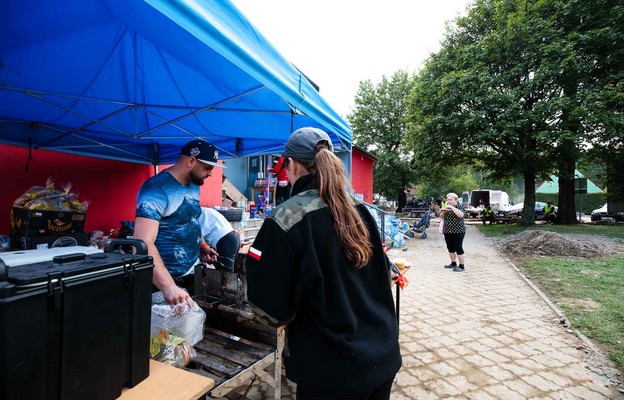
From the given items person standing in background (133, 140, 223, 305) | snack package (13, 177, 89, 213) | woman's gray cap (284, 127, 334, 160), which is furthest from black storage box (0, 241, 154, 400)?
snack package (13, 177, 89, 213)

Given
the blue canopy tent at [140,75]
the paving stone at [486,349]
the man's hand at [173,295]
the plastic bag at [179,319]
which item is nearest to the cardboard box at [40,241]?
the blue canopy tent at [140,75]

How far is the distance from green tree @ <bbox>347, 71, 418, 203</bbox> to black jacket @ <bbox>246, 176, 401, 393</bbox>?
92.3 feet

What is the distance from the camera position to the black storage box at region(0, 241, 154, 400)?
0.83 meters

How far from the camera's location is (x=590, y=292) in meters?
5.57

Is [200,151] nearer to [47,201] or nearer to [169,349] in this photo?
[169,349]

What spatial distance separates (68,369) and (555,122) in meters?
17.6

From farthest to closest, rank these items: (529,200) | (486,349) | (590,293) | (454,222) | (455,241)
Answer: (529,200), (455,241), (454,222), (590,293), (486,349)

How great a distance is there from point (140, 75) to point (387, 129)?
2887 centimetres

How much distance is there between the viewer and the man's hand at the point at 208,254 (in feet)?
9.73

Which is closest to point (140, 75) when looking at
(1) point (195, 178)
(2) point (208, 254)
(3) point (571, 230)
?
(1) point (195, 178)

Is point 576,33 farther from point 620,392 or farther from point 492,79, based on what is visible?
point 620,392

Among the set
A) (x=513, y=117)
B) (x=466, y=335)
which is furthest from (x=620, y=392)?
(x=513, y=117)

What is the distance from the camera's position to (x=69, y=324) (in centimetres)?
97

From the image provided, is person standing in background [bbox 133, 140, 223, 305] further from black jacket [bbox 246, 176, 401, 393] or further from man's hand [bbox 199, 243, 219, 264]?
black jacket [bbox 246, 176, 401, 393]
